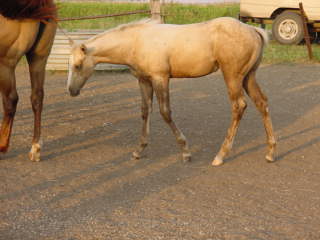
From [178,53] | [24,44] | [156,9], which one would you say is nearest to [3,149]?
[24,44]

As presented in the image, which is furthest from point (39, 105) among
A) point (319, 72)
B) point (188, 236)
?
point (319, 72)

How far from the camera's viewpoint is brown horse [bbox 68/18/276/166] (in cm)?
546

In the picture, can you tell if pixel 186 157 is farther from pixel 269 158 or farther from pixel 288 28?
pixel 288 28

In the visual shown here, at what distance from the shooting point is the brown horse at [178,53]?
5461mm

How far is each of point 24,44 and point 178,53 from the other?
1585 mm

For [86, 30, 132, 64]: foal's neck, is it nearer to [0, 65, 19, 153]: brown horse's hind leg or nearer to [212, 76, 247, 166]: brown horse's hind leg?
[0, 65, 19, 153]: brown horse's hind leg

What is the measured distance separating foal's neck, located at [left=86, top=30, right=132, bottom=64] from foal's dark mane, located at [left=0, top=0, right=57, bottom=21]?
1.78 feet

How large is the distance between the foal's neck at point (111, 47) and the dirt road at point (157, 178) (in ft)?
3.71

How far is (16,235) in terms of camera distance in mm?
3734

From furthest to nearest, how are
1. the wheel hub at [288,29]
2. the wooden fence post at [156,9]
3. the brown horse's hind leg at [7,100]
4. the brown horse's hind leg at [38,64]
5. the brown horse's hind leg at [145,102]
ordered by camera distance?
the wheel hub at [288,29] → the wooden fence post at [156,9] → the brown horse's hind leg at [145,102] → the brown horse's hind leg at [38,64] → the brown horse's hind leg at [7,100]

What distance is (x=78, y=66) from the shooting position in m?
5.54

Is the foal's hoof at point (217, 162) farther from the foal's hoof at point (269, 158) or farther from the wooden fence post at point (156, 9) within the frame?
the wooden fence post at point (156, 9)

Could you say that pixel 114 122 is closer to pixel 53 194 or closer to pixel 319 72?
pixel 53 194

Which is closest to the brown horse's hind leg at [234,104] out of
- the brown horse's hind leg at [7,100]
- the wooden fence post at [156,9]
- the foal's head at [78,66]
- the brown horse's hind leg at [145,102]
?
the brown horse's hind leg at [145,102]
